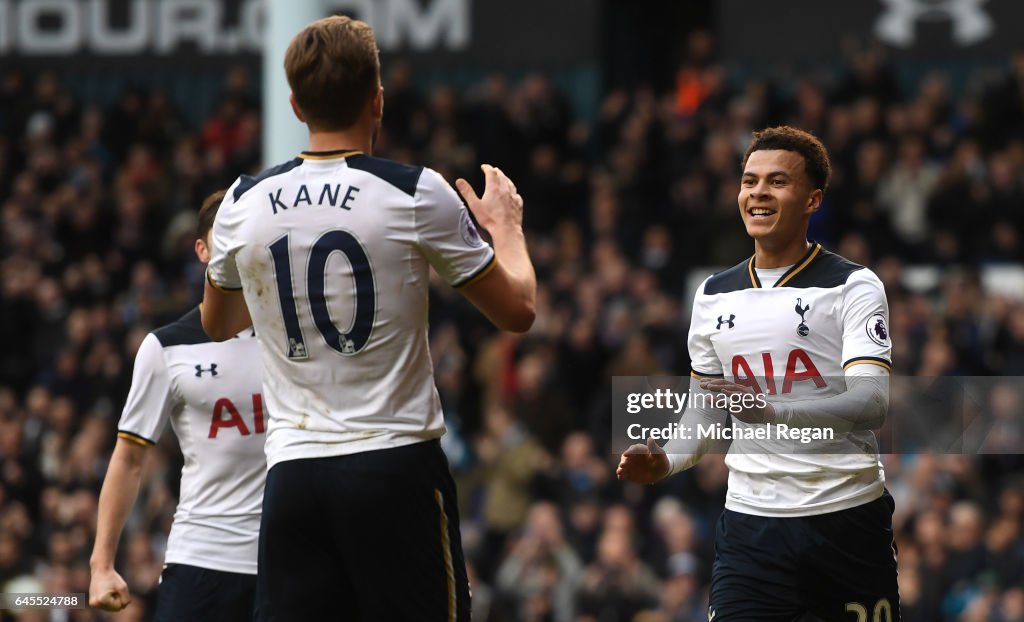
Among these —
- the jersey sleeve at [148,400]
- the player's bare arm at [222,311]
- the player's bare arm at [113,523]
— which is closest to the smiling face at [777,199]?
the player's bare arm at [222,311]

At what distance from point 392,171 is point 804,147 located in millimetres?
1819

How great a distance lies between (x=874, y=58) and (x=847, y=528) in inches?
429

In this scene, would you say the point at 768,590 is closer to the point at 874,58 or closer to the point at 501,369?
the point at 501,369

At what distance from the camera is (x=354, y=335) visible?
414cm

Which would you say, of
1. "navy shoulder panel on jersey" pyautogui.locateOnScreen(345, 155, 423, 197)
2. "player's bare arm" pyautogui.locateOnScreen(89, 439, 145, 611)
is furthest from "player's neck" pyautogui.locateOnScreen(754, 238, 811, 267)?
"player's bare arm" pyautogui.locateOnScreen(89, 439, 145, 611)

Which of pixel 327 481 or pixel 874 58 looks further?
pixel 874 58

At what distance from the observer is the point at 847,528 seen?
511 cm

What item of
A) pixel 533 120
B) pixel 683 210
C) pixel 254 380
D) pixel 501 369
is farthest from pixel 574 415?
pixel 254 380

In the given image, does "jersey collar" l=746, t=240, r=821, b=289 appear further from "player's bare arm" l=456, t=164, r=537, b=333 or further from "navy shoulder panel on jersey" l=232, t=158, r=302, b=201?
"navy shoulder panel on jersey" l=232, t=158, r=302, b=201

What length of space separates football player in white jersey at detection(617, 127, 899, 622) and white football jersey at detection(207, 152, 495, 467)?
1.03 meters

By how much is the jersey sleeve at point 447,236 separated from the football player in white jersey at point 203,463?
1607 millimetres

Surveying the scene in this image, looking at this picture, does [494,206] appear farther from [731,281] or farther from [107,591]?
[107,591]

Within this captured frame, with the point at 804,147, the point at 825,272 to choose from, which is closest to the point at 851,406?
the point at 825,272

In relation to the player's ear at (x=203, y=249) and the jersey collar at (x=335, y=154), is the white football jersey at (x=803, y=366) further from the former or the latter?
the player's ear at (x=203, y=249)
